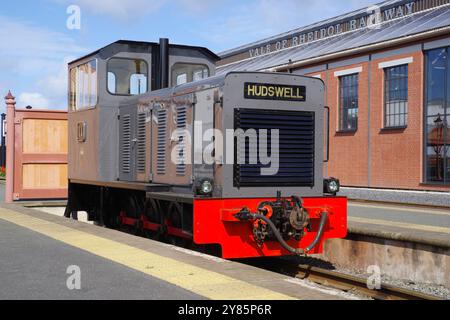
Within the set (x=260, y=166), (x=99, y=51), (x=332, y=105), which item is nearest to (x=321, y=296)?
(x=260, y=166)

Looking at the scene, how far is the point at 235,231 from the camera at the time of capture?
7723 millimetres

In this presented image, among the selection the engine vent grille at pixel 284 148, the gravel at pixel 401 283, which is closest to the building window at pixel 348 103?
the gravel at pixel 401 283

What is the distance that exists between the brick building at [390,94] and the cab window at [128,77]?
12173 mm

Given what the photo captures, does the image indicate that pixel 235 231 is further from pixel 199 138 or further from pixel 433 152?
pixel 433 152

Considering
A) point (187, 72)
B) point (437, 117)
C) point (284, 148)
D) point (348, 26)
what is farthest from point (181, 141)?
point (348, 26)

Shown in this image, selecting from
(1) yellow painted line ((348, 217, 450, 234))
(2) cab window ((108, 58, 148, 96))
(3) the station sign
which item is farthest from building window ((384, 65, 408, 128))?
(2) cab window ((108, 58, 148, 96))

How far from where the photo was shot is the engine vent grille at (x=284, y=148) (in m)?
7.91

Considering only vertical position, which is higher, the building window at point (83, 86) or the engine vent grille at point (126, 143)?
the building window at point (83, 86)

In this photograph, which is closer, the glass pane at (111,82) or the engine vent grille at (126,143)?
the glass pane at (111,82)

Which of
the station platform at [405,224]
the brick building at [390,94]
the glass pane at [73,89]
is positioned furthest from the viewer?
the brick building at [390,94]

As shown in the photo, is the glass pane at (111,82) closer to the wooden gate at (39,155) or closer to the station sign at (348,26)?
the wooden gate at (39,155)

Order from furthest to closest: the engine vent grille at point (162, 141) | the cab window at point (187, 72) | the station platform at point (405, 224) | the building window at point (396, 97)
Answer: the building window at point (396, 97) < the cab window at point (187, 72) < the engine vent grille at point (162, 141) < the station platform at point (405, 224)

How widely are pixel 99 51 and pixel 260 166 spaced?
3.83m

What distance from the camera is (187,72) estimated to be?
424 inches
